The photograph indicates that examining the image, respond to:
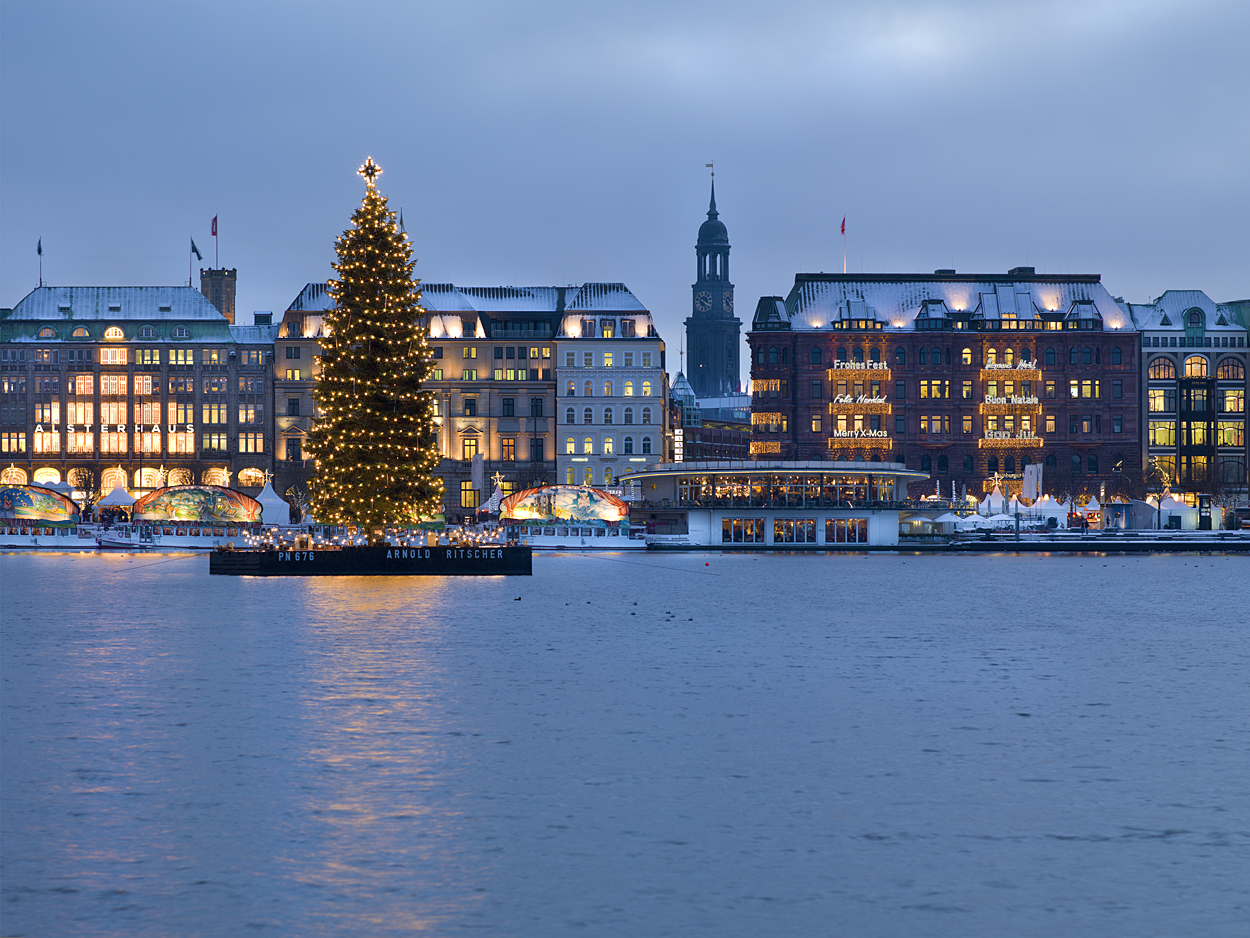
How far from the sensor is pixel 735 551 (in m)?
107

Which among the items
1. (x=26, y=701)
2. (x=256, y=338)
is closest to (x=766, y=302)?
(x=256, y=338)

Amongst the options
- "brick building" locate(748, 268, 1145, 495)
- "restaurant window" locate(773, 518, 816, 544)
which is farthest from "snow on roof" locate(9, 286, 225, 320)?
"restaurant window" locate(773, 518, 816, 544)

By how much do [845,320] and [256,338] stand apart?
2338 inches

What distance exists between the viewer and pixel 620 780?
795 inches

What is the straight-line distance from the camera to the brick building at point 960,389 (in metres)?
142

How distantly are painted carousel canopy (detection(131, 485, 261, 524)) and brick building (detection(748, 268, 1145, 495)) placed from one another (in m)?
56.8

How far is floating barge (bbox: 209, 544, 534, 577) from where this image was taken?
66750mm

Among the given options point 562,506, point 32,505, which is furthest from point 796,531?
point 32,505

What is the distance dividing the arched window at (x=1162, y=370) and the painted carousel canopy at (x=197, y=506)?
3613 inches

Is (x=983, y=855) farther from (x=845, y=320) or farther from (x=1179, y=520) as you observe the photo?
(x=845, y=320)

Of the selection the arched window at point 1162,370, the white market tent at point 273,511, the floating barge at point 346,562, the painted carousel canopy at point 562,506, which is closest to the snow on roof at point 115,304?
the white market tent at point 273,511

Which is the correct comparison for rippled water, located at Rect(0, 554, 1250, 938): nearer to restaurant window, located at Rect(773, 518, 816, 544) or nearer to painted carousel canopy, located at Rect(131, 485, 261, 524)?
painted carousel canopy, located at Rect(131, 485, 261, 524)

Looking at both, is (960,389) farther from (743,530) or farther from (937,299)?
(743,530)

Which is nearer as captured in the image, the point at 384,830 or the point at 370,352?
the point at 384,830
